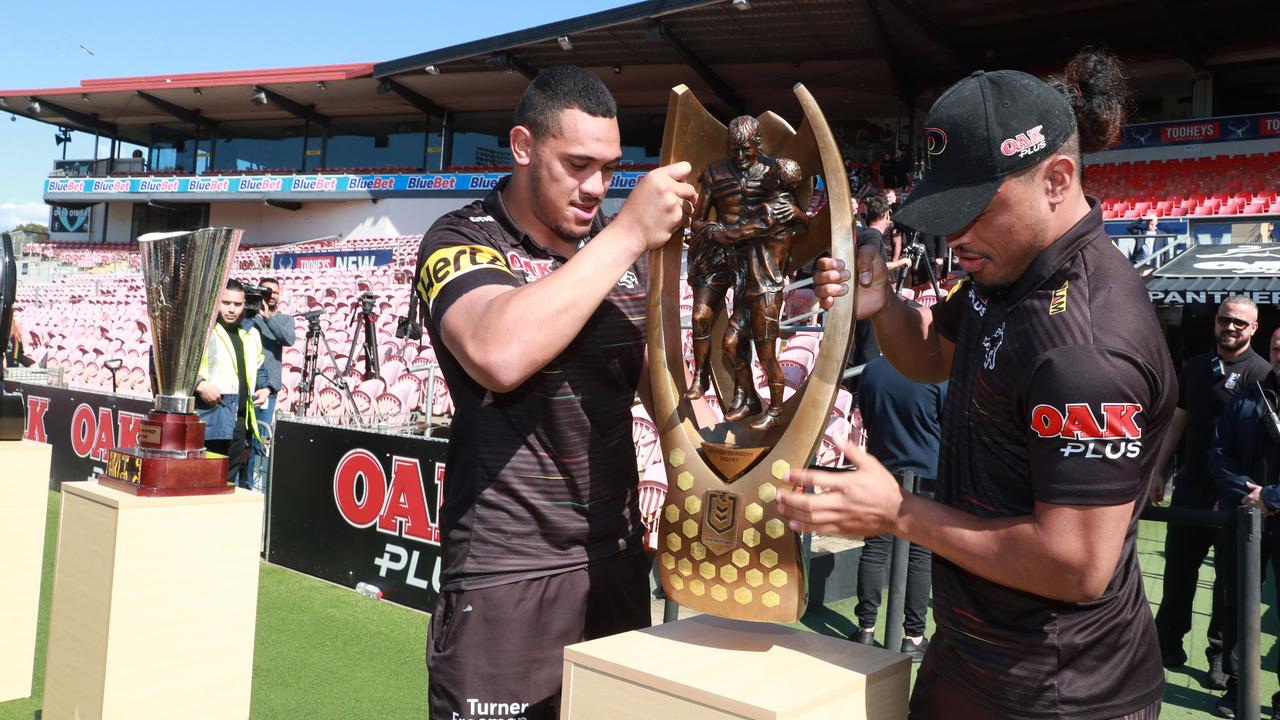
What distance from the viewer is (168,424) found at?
2.65 metres

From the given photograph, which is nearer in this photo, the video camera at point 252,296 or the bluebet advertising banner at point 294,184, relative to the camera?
the video camera at point 252,296

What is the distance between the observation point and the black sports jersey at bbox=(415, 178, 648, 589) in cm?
159

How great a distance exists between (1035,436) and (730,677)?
1.66 ft

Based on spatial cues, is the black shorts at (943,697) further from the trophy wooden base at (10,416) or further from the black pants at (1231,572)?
the trophy wooden base at (10,416)

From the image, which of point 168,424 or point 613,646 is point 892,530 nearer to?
point 613,646

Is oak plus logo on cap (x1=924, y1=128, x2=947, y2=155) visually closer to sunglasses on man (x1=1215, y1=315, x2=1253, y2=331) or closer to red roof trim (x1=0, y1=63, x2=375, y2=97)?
sunglasses on man (x1=1215, y1=315, x2=1253, y2=331)

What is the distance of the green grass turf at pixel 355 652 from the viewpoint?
3.29 meters

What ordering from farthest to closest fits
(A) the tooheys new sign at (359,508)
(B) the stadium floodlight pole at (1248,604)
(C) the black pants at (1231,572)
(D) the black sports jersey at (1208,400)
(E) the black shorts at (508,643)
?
1. (A) the tooheys new sign at (359,508)
2. (D) the black sports jersey at (1208,400)
3. (C) the black pants at (1231,572)
4. (B) the stadium floodlight pole at (1248,604)
5. (E) the black shorts at (508,643)

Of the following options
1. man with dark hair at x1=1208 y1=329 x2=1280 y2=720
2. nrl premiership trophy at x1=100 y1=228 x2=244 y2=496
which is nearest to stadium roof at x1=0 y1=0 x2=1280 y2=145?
man with dark hair at x1=1208 y1=329 x2=1280 y2=720

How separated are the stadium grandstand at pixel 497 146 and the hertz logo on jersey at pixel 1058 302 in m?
2.37

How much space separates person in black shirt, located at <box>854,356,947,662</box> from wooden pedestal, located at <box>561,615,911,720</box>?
2.68 m

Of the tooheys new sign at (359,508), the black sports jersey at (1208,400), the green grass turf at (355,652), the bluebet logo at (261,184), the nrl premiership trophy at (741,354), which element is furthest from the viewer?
the bluebet logo at (261,184)

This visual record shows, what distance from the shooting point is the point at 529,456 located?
5.25 ft

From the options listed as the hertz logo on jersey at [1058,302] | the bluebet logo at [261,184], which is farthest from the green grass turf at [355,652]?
the bluebet logo at [261,184]
